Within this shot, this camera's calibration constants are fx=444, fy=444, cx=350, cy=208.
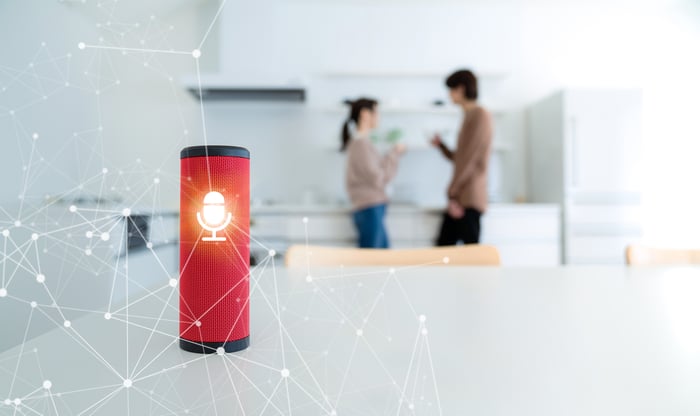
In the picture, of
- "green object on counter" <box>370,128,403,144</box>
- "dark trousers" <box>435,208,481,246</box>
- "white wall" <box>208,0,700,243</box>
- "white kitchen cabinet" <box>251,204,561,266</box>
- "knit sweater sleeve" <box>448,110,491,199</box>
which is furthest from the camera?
"white wall" <box>208,0,700,243</box>

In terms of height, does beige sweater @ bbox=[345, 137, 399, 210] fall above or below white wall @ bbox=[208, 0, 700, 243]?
below

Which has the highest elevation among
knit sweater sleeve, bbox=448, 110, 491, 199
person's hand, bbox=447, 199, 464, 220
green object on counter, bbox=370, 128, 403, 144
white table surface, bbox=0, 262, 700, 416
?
green object on counter, bbox=370, 128, 403, 144

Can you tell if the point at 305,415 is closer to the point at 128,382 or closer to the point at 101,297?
the point at 128,382

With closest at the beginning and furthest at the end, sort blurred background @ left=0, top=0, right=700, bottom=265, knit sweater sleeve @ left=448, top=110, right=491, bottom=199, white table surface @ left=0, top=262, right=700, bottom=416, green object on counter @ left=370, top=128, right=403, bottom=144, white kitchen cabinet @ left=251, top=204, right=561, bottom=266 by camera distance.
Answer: white table surface @ left=0, top=262, right=700, bottom=416
knit sweater sleeve @ left=448, top=110, right=491, bottom=199
white kitchen cabinet @ left=251, top=204, right=561, bottom=266
blurred background @ left=0, top=0, right=700, bottom=265
green object on counter @ left=370, top=128, right=403, bottom=144

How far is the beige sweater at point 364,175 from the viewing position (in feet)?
8.27

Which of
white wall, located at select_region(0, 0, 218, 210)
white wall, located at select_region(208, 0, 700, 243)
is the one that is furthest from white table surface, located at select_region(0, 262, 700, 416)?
white wall, located at select_region(208, 0, 700, 243)

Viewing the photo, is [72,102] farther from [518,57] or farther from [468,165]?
[518,57]

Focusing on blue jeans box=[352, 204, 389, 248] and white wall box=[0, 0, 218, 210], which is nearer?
white wall box=[0, 0, 218, 210]

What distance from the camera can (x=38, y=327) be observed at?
386 millimetres

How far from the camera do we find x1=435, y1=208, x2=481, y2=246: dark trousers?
250cm

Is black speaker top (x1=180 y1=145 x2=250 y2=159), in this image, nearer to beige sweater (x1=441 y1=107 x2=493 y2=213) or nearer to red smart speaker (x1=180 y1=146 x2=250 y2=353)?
red smart speaker (x1=180 y1=146 x2=250 y2=353)

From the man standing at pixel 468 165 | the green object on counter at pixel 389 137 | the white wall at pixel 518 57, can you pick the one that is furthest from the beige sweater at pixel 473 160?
the white wall at pixel 518 57

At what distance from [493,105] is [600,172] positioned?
35.8 inches

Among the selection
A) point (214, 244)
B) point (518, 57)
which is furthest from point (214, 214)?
point (518, 57)
